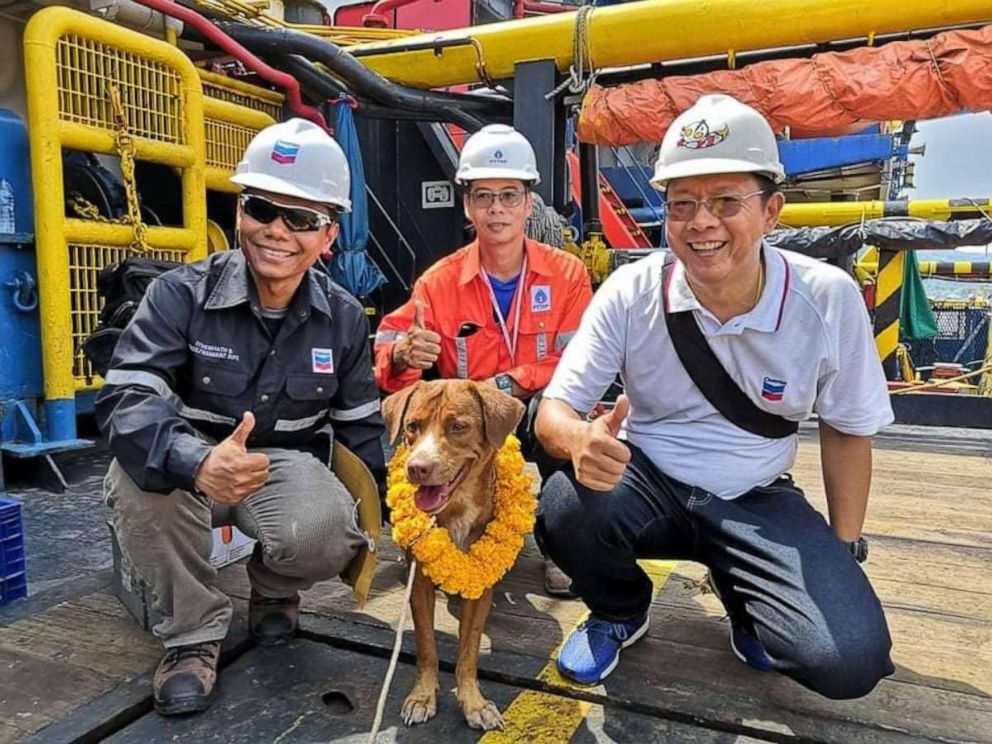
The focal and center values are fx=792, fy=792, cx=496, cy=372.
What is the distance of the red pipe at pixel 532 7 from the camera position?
1086 cm

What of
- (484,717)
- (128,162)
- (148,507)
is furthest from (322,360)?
(128,162)

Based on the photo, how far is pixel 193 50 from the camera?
225 inches

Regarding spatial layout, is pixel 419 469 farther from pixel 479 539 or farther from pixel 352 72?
pixel 352 72

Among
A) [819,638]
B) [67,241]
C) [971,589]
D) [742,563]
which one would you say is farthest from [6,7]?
[971,589]

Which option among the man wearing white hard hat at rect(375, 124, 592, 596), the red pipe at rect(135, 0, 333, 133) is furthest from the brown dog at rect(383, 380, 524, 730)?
the red pipe at rect(135, 0, 333, 133)

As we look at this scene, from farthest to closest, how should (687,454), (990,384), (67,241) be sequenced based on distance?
(990,384), (67,241), (687,454)

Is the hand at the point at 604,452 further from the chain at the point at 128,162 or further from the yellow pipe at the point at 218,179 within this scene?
the yellow pipe at the point at 218,179

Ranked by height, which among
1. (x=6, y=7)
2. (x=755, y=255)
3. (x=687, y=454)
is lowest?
(x=687, y=454)

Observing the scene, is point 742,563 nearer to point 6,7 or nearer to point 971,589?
point 971,589

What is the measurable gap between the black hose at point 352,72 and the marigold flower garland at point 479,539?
4.35 meters

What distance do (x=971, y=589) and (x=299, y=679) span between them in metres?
2.37

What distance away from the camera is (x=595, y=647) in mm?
2252

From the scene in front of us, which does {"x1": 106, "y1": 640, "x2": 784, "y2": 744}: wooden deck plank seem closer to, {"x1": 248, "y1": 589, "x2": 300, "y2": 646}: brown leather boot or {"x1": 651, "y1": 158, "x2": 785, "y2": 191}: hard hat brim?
{"x1": 248, "y1": 589, "x2": 300, "y2": 646}: brown leather boot

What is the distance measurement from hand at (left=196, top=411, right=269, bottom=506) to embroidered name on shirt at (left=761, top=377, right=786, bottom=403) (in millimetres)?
1338
